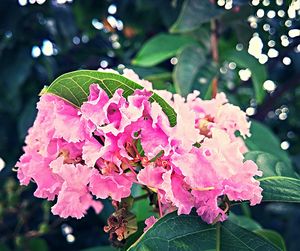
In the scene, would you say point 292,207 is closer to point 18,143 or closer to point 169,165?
point 18,143

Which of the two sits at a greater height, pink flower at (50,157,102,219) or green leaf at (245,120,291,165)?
pink flower at (50,157,102,219)

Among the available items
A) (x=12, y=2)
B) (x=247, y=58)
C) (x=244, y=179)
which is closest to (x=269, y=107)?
(x=247, y=58)

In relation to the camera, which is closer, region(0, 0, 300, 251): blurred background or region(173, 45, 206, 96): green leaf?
region(173, 45, 206, 96): green leaf

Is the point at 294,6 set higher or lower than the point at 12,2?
higher

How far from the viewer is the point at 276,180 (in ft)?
2.19

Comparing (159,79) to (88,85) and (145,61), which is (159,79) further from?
(88,85)

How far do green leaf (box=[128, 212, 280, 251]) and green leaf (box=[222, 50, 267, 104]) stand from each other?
62 centimetres

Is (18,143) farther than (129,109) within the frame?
Yes

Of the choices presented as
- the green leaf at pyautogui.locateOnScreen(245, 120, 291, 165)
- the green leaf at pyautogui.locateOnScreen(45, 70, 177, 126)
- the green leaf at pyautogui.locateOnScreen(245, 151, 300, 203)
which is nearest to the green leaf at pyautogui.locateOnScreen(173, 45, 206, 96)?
the green leaf at pyautogui.locateOnScreen(245, 120, 291, 165)

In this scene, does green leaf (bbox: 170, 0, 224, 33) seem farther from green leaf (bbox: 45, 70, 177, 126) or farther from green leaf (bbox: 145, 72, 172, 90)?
green leaf (bbox: 45, 70, 177, 126)

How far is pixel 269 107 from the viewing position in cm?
154

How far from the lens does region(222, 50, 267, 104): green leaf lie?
1.21 metres

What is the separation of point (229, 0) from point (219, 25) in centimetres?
7

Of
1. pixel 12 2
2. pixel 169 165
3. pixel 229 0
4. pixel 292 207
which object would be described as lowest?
pixel 292 207
